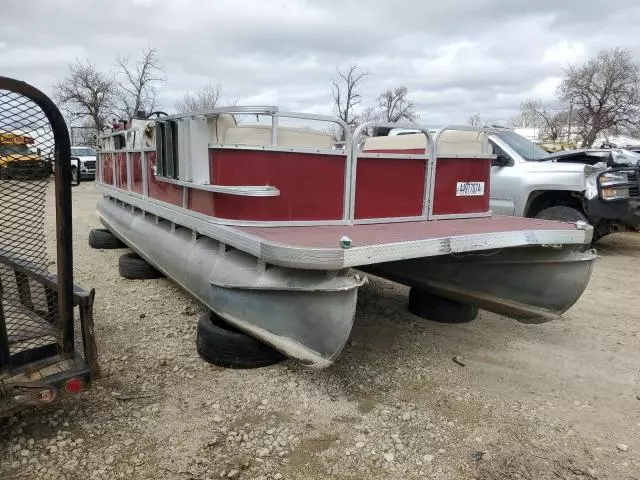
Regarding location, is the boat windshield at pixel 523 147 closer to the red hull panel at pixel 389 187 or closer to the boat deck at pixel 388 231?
the boat deck at pixel 388 231

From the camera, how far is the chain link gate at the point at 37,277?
7.80ft

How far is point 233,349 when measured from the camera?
3512 mm

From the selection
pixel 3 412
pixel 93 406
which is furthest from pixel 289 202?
pixel 3 412

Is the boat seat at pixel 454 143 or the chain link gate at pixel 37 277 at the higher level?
the boat seat at pixel 454 143

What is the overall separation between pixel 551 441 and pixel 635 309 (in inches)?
125

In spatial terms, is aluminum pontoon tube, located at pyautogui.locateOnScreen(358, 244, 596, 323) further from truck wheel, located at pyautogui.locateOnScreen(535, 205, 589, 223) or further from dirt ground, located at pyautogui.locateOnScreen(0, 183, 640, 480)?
truck wheel, located at pyautogui.locateOnScreen(535, 205, 589, 223)

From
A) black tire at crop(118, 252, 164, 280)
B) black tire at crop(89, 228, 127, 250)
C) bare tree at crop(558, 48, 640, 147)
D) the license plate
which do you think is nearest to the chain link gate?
black tire at crop(118, 252, 164, 280)

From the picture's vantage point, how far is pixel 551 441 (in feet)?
9.40

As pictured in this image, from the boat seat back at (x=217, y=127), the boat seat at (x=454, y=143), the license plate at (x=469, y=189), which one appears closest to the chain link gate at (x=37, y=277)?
the boat seat back at (x=217, y=127)

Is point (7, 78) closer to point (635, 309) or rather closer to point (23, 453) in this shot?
point (23, 453)

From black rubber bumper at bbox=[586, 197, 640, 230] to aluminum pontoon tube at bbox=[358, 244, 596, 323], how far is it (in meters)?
3.53

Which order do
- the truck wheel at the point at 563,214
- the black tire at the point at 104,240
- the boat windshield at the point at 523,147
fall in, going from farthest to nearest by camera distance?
the boat windshield at the point at 523,147, the black tire at the point at 104,240, the truck wheel at the point at 563,214

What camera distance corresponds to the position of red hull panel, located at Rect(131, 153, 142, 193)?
5.80 m

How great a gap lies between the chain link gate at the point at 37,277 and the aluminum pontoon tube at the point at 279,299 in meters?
0.88
